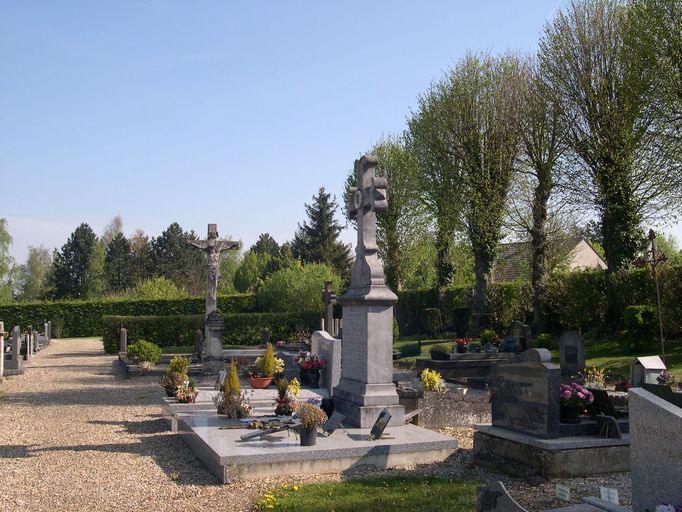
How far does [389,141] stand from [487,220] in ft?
49.0

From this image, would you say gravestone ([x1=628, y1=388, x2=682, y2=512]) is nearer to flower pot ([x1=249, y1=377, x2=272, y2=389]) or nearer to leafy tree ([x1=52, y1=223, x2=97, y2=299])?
flower pot ([x1=249, y1=377, x2=272, y2=389])

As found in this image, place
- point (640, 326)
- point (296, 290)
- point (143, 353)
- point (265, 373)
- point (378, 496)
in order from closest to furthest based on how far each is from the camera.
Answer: point (378, 496) < point (265, 373) < point (640, 326) < point (143, 353) < point (296, 290)

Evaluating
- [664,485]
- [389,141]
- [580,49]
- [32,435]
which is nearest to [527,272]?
[389,141]

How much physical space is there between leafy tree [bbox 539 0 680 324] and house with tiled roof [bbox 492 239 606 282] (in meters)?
6.32

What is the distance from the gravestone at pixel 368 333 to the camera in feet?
33.6

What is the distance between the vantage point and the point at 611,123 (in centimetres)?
2328

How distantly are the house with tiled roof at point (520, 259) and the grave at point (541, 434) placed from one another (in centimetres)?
2136

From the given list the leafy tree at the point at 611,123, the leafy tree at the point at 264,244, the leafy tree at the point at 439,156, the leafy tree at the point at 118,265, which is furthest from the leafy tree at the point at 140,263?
the leafy tree at the point at 611,123

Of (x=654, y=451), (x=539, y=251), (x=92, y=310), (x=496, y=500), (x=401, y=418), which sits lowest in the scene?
(x=401, y=418)

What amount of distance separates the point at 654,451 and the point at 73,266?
228 feet

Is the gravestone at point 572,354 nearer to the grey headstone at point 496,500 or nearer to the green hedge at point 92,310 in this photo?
the grey headstone at point 496,500

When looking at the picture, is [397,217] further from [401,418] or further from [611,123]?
[401,418]

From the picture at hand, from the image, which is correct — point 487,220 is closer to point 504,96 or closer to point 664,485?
point 504,96

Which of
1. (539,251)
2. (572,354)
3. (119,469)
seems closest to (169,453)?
(119,469)
